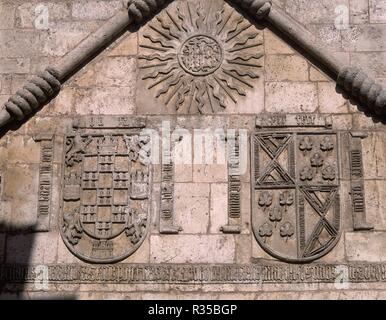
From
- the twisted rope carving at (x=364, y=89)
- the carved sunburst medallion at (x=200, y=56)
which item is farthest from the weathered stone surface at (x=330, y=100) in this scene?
the carved sunburst medallion at (x=200, y=56)

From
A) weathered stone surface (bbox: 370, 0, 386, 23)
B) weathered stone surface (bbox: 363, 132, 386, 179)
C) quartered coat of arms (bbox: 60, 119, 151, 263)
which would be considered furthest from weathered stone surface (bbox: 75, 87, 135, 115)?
weathered stone surface (bbox: 370, 0, 386, 23)

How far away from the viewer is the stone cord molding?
28.6 ft

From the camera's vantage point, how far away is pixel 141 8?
9.15 m

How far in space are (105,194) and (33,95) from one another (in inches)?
53.4

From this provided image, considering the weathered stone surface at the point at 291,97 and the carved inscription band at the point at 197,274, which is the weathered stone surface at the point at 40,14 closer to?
the weathered stone surface at the point at 291,97

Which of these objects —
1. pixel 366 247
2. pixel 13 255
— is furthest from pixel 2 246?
pixel 366 247

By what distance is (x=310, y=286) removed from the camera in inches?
324

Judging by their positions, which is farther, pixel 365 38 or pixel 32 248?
pixel 365 38

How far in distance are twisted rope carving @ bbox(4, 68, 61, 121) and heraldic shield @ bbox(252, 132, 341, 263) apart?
2.29 metres

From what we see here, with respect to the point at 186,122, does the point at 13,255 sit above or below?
below

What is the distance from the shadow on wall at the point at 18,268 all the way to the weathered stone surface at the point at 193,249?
0.99 metres

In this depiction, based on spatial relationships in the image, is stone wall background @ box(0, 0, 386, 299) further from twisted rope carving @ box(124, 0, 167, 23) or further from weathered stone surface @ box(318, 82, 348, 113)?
twisted rope carving @ box(124, 0, 167, 23)

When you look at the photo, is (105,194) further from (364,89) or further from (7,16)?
(364,89)

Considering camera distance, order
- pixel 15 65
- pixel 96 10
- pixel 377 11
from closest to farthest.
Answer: pixel 377 11
pixel 15 65
pixel 96 10
